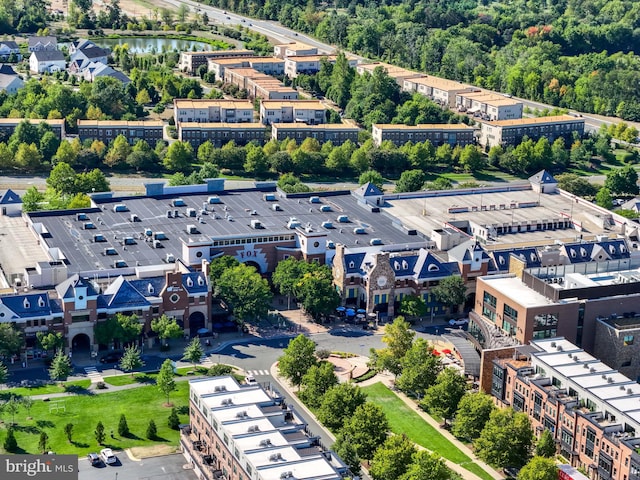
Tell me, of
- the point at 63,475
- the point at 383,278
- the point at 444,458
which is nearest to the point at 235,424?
the point at 63,475

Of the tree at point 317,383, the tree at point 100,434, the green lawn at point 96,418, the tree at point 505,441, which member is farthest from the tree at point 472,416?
the tree at point 100,434

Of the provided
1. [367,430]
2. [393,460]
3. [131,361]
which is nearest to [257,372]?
[131,361]

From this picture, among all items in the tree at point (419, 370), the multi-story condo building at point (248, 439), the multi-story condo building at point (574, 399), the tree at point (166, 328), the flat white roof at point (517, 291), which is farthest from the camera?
the tree at point (166, 328)

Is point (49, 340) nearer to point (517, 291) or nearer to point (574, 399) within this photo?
point (517, 291)

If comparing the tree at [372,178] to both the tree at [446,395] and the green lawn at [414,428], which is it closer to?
the green lawn at [414,428]

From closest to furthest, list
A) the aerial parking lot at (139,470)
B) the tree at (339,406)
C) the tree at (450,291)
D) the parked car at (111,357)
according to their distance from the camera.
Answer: the aerial parking lot at (139,470)
the tree at (339,406)
the parked car at (111,357)
the tree at (450,291)

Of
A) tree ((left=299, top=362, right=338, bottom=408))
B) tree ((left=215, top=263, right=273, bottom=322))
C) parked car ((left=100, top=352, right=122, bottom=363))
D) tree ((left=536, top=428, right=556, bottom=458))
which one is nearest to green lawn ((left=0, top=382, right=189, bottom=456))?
parked car ((left=100, top=352, right=122, bottom=363))

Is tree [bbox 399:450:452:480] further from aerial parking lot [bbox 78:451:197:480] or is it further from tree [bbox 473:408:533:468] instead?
aerial parking lot [bbox 78:451:197:480]

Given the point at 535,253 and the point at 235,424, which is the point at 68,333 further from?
the point at 535,253
